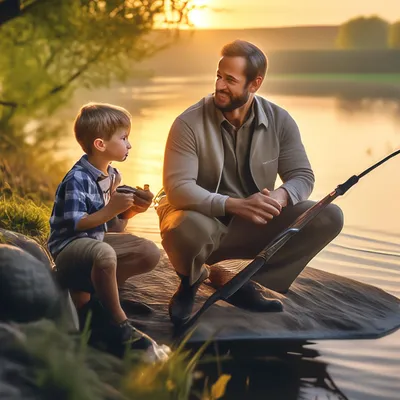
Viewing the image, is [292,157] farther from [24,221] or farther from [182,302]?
[24,221]

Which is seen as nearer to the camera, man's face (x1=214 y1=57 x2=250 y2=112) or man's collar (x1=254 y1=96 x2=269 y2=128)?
man's face (x1=214 y1=57 x2=250 y2=112)

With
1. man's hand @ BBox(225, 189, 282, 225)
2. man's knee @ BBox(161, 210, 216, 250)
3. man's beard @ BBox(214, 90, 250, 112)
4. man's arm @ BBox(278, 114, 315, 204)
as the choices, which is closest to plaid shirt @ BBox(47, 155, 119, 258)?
man's knee @ BBox(161, 210, 216, 250)

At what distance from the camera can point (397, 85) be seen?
20.3 metres

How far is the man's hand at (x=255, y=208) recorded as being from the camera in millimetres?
4473

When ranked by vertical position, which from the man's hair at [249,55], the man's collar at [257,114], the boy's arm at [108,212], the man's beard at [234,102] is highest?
the man's hair at [249,55]

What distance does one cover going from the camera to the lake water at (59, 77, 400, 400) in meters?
4.01

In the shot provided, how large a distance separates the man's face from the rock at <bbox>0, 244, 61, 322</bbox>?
1.26 m

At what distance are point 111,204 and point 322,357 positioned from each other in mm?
1058

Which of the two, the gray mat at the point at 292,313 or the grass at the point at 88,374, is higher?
the grass at the point at 88,374

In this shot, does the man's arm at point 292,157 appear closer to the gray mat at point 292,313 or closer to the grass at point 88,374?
the gray mat at point 292,313

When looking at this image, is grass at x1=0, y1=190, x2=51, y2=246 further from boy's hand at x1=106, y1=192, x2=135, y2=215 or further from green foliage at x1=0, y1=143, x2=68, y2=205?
boy's hand at x1=106, y1=192, x2=135, y2=215

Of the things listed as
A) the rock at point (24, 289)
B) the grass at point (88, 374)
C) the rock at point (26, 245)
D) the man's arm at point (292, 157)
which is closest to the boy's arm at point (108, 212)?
the rock at point (26, 245)

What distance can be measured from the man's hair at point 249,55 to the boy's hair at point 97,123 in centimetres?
61

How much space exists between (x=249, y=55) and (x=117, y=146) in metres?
0.77
